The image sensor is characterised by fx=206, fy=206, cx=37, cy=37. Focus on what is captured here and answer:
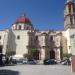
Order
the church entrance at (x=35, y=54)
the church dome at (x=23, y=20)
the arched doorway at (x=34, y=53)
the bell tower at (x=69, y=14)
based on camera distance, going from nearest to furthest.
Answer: the bell tower at (x=69, y=14)
the arched doorway at (x=34, y=53)
the church entrance at (x=35, y=54)
the church dome at (x=23, y=20)

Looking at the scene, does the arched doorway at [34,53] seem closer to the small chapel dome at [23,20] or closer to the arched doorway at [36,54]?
the arched doorway at [36,54]

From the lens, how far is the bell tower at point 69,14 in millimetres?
58094

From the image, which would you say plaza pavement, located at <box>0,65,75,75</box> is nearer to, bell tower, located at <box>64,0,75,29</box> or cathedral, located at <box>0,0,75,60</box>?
cathedral, located at <box>0,0,75,60</box>

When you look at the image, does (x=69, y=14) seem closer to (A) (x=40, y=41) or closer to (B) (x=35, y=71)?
(A) (x=40, y=41)

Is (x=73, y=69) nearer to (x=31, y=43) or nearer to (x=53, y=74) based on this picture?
(x=53, y=74)

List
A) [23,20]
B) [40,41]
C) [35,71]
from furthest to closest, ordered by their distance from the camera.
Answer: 1. [23,20]
2. [40,41]
3. [35,71]

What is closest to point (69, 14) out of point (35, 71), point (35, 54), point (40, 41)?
point (40, 41)

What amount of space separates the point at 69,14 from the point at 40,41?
11.6m

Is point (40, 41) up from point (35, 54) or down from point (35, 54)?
up

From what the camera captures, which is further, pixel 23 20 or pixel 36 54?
pixel 23 20

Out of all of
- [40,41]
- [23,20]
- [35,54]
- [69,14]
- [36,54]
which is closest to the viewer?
[69,14]

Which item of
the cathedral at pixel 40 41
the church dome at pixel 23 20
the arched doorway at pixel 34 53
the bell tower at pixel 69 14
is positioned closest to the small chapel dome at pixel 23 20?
the church dome at pixel 23 20

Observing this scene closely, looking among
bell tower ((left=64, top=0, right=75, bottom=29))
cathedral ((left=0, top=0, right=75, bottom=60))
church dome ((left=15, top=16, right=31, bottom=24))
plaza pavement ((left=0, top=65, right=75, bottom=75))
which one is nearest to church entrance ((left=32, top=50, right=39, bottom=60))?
cathedral ((left=0, top=0, right=75, bottom=60))

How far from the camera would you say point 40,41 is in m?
61.2
